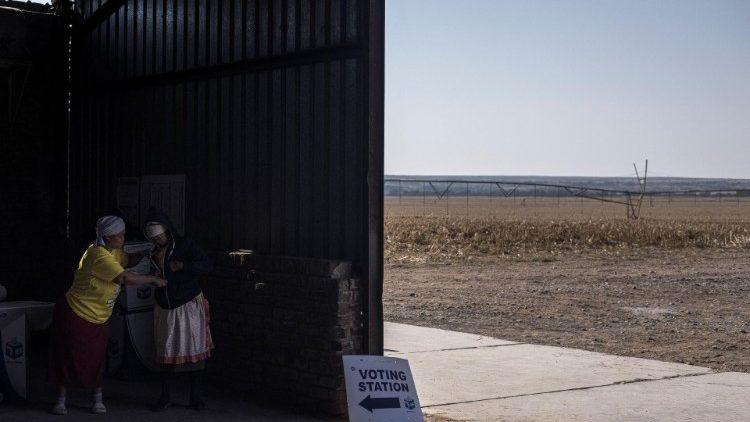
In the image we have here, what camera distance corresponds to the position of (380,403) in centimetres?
845

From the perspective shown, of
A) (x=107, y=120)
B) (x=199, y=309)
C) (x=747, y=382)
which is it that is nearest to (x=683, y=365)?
(x=747, y=382)

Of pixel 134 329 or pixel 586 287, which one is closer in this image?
pixel 134 329

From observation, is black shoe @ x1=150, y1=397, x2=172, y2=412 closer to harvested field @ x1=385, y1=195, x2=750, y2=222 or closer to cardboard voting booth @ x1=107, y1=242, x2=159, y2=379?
cardboard voting booth @ x1=107, y1=242, x2=159, y2=379

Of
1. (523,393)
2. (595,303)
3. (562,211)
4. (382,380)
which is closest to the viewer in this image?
(382,380)

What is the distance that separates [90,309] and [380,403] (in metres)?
2.42

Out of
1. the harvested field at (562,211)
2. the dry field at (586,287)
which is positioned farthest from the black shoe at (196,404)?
the harvested field at (562,211)

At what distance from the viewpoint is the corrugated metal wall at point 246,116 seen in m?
9.45

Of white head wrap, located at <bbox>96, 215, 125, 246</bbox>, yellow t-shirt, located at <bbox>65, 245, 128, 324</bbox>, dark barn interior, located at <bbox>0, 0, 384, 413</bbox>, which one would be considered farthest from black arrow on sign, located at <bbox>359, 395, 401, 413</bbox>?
white head wrap, located at <bbox>96, 215, 125, 246</bbox>

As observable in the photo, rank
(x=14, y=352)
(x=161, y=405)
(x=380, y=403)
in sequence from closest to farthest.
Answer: (x=380, y=403), (x=161, y=405), (x=14, y=352)

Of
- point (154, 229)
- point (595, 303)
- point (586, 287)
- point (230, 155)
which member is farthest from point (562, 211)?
point (154, 229)

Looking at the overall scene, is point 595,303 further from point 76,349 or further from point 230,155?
point 76,349

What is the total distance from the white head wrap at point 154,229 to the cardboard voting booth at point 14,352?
1520mm

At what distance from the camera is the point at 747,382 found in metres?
11.4

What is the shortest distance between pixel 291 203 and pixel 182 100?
2204 mm
